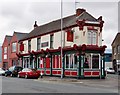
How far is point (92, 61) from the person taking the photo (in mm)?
38562

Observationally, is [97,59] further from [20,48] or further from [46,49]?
[20,48]

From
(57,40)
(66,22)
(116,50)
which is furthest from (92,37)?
(116,50)

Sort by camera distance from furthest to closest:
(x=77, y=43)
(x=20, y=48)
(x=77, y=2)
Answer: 1. (x=20, y=48)
2. (x=77, y=2)
3. (x=77, y=43)

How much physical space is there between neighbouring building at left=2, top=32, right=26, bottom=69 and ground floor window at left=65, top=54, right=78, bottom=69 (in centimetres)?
1830

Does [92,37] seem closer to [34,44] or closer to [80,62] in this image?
[80,62]

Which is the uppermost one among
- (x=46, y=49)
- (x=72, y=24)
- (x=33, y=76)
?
(x=72, y=24)

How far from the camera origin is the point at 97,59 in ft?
127

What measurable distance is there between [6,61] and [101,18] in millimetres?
33033

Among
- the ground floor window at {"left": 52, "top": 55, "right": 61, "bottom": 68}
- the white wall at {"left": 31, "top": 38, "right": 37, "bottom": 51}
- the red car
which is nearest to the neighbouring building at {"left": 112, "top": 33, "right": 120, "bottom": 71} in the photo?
the white wall at {"left": 31, "top": 38, "right": 37, "bottom": 51}

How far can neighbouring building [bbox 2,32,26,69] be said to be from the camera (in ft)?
198

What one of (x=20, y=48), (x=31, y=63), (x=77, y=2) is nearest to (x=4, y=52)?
(x=20, y=48)

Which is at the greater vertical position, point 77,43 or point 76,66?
point 77,43

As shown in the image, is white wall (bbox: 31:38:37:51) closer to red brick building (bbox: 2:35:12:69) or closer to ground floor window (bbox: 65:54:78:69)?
ground floor window (bbox: 65:54:78:69)

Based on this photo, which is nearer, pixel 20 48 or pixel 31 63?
pixel 31 63
